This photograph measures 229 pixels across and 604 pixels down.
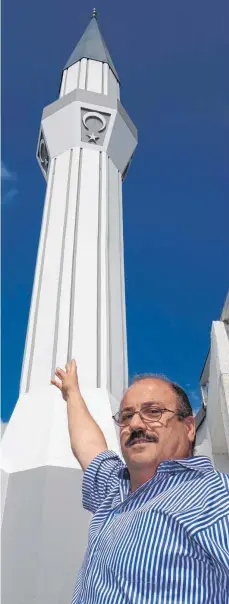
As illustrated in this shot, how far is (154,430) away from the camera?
4.18ft

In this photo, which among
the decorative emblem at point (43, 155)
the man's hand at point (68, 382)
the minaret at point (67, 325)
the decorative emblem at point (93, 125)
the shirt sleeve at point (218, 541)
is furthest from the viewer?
the decorative emblem at point (43, 155)

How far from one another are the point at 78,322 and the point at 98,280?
0.52 metres

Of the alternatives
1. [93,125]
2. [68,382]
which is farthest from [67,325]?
[93,125]

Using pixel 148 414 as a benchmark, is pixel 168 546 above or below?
below

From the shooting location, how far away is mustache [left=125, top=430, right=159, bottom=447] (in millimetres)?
1258

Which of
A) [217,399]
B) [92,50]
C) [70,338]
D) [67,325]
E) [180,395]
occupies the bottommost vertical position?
[180,395]

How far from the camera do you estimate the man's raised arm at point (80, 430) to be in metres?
1.57

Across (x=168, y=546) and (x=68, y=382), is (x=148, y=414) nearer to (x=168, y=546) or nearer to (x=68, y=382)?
(x=168, y=546)

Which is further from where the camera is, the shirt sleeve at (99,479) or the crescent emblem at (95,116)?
the crescent emblem at (95,116)

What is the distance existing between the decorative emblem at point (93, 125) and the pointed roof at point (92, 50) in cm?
143

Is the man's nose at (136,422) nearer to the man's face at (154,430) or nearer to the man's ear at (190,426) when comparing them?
the man's face at (154,430)

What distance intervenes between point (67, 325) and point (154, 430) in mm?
2749

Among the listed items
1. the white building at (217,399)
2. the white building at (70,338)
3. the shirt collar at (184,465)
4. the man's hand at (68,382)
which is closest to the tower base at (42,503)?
the white building at (70,338)

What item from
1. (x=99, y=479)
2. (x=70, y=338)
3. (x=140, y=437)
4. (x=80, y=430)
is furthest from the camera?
(x=70, y=338)
